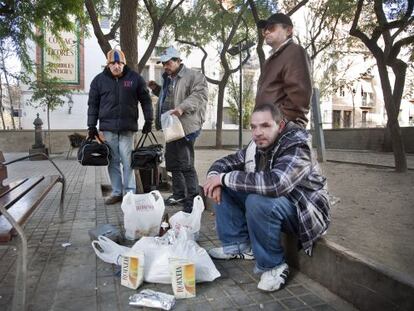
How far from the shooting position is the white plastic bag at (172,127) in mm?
4812

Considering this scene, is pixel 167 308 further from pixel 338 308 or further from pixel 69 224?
pixel 69 224

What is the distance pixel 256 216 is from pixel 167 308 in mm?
800

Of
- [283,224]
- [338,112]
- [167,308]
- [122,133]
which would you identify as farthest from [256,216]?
[338,112]

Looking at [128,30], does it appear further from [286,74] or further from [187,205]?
[286,74]

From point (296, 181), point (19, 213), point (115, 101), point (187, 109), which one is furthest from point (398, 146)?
point (19, 213)

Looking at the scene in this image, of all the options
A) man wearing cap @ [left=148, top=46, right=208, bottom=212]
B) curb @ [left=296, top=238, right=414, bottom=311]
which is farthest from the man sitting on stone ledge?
man wearing cap @ [left=148, top=46, right=208, bottom=212]

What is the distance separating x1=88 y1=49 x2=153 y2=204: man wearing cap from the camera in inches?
211

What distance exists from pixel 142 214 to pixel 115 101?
2.15m

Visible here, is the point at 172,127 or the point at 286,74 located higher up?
the point at 286,74

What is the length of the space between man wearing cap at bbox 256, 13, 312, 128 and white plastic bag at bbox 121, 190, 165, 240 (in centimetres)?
129

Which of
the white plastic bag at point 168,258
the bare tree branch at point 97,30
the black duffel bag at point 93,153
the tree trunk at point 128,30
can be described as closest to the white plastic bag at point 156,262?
the white plastic bag at point 168,258

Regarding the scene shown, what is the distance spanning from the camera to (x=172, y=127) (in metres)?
4.82

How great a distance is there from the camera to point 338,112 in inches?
1895

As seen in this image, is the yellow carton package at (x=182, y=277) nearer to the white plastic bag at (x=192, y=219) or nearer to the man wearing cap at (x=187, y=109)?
the white plastic bag at (x=192, y=219)
